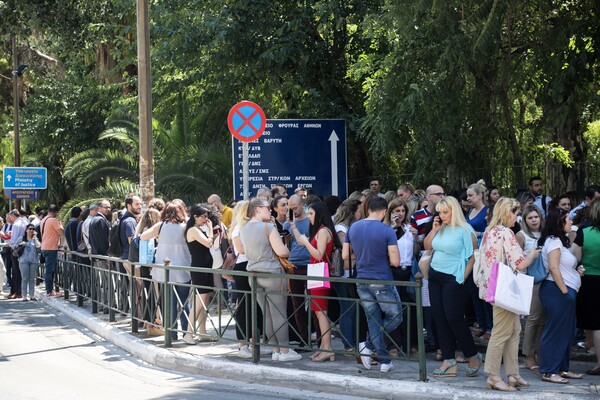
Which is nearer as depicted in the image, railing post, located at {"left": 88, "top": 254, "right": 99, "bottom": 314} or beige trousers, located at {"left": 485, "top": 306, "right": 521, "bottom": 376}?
beige trousers, located at {"left": 485, "top": 306, "right": 521, "bottom": 376}

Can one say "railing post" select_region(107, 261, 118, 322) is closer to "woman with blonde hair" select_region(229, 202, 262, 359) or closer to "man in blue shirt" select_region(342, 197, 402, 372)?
"woman with blonde hair" select_region(229, 202, 262, 359)

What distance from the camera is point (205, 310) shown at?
1148 centimetres

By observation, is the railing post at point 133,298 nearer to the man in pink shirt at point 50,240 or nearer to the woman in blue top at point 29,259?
the man in pink shirt at point 50,240

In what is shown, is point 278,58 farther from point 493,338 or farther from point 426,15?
point 493,338

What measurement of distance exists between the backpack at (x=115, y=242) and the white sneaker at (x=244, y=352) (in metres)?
5.03

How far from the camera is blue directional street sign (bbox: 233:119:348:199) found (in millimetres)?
16516

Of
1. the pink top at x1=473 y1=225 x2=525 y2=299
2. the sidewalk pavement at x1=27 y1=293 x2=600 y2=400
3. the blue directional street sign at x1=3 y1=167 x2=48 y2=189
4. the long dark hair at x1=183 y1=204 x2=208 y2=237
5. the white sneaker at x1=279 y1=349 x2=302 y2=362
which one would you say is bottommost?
the sidewalk pavement at x1=27 y1=293 x2=600 y2=400

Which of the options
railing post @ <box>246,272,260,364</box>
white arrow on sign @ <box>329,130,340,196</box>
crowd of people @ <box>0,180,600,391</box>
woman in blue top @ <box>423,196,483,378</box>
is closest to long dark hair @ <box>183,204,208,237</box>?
crowd of people @ <box>0,180,600,391</box>

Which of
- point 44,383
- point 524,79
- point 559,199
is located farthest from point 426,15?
point 44,383

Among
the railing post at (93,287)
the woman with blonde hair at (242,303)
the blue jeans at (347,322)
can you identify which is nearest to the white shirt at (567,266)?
the blue jeans at (347,322)

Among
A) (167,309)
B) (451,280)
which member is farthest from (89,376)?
(451,280)

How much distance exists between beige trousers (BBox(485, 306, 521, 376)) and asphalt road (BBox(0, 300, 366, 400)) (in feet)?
4.64

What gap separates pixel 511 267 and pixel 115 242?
8.23 metres

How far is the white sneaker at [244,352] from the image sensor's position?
1070 cm
